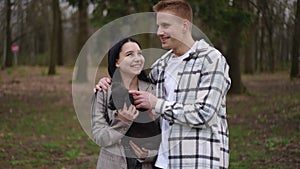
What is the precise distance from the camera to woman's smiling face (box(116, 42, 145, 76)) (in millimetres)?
3211

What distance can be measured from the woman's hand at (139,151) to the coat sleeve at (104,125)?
9 centimetres

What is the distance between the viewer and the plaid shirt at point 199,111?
2.90m

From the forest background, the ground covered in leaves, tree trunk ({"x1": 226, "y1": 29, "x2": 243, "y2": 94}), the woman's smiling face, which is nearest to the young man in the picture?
the woman's smiling face

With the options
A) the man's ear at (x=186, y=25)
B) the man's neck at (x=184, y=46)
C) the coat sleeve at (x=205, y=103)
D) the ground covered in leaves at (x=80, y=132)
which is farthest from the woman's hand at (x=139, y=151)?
the ground covered in leaves at (x=80, y=132)

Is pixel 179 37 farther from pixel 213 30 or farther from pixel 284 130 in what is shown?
pixel 213 30

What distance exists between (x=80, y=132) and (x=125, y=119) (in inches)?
304

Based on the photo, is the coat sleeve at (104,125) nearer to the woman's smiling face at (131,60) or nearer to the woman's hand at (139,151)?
the woman's hand at (139,151)

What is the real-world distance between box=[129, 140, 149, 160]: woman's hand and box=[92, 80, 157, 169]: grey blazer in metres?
0.02

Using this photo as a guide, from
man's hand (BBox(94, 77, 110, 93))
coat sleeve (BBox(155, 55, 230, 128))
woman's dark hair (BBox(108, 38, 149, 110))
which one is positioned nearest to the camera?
coat sleeve (BBox(155, 55, 230, 128))

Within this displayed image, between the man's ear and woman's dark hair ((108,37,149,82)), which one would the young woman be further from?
the man's ear

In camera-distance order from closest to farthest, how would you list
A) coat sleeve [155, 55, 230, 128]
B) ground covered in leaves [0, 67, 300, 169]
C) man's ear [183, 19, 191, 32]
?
1. coat sleeve [155, 55, 230, 128]
2. man's ear [183, 19, 191, 32]
3. ground covered in leaves [0, 67, 300, 169]

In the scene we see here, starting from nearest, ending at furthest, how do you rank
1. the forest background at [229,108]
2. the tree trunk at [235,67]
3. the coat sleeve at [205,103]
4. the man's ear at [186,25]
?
the coat sleeve at [205,103]
the man's ear at [186,25]
the forest background at [229,108]
the tree trunk at [235,67]

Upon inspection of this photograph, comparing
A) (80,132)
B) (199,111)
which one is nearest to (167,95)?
(199,111)

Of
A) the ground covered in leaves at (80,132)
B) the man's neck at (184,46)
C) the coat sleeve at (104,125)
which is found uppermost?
the man's neck at (184,46)
